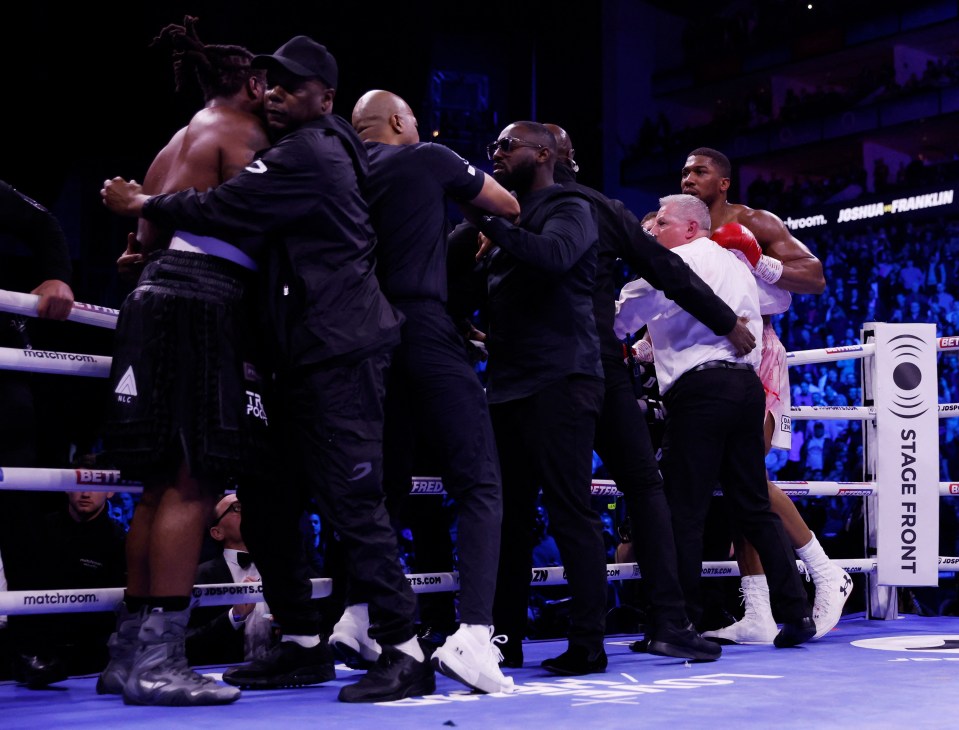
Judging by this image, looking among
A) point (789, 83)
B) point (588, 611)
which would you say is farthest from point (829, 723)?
point (789, 83)

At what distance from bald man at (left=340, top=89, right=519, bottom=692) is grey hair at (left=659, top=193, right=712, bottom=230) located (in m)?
0.96

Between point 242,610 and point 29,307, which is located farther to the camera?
point 242,610

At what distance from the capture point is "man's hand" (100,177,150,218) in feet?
6.77

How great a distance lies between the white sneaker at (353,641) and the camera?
89.2 inches

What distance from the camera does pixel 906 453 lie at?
3.70 metres

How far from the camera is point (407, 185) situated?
2.27 m

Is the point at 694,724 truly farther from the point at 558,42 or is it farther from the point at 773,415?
the point at 558,42

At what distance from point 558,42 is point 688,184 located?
12367 mm

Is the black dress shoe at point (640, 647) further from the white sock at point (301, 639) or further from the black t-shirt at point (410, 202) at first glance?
the black t-shirt at point (410, 202)

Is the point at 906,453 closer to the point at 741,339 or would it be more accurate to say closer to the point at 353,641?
the point at 741,339

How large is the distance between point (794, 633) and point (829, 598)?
1.14 feet

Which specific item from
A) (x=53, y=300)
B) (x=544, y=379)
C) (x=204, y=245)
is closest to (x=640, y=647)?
(x=544, y=379)

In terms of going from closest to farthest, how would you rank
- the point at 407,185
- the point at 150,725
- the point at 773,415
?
the point at 150,725 → the point at 407,185 → the point at 773,415

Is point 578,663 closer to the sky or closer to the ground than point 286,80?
closer to the ground
